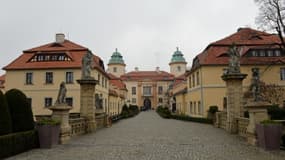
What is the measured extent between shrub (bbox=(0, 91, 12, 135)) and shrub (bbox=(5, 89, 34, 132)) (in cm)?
78

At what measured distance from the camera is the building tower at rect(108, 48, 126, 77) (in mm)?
89188

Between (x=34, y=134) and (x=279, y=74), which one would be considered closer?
(x=34, y=134)

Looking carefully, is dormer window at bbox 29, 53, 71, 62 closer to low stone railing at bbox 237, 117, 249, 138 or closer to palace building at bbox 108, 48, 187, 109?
low stone railing at bbox 237, 117, 249, 138

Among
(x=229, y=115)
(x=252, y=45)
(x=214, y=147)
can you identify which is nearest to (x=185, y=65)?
(x=252, y=45)

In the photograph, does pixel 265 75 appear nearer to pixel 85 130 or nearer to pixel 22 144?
pixel 85 130

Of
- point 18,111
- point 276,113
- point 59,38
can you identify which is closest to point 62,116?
point 18,111

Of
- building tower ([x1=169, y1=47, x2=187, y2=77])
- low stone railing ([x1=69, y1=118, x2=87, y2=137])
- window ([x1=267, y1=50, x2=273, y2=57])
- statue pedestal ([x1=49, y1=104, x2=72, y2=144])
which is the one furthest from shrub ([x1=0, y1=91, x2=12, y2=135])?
building tower ([x1=169, y1=47, x2=187, y2=77])

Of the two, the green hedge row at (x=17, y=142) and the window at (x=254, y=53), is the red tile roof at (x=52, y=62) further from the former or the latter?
the green hedge row at (x=17, y=142)

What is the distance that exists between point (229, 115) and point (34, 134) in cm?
1056

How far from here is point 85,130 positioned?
52.5 feet

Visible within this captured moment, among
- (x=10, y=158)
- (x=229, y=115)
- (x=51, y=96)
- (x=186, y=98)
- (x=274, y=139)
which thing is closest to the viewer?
(x=10, y=158)

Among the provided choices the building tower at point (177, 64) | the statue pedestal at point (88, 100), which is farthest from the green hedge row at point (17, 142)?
the building tower at point (177, 64)

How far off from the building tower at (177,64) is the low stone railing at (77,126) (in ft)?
245

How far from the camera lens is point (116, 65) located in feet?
293
